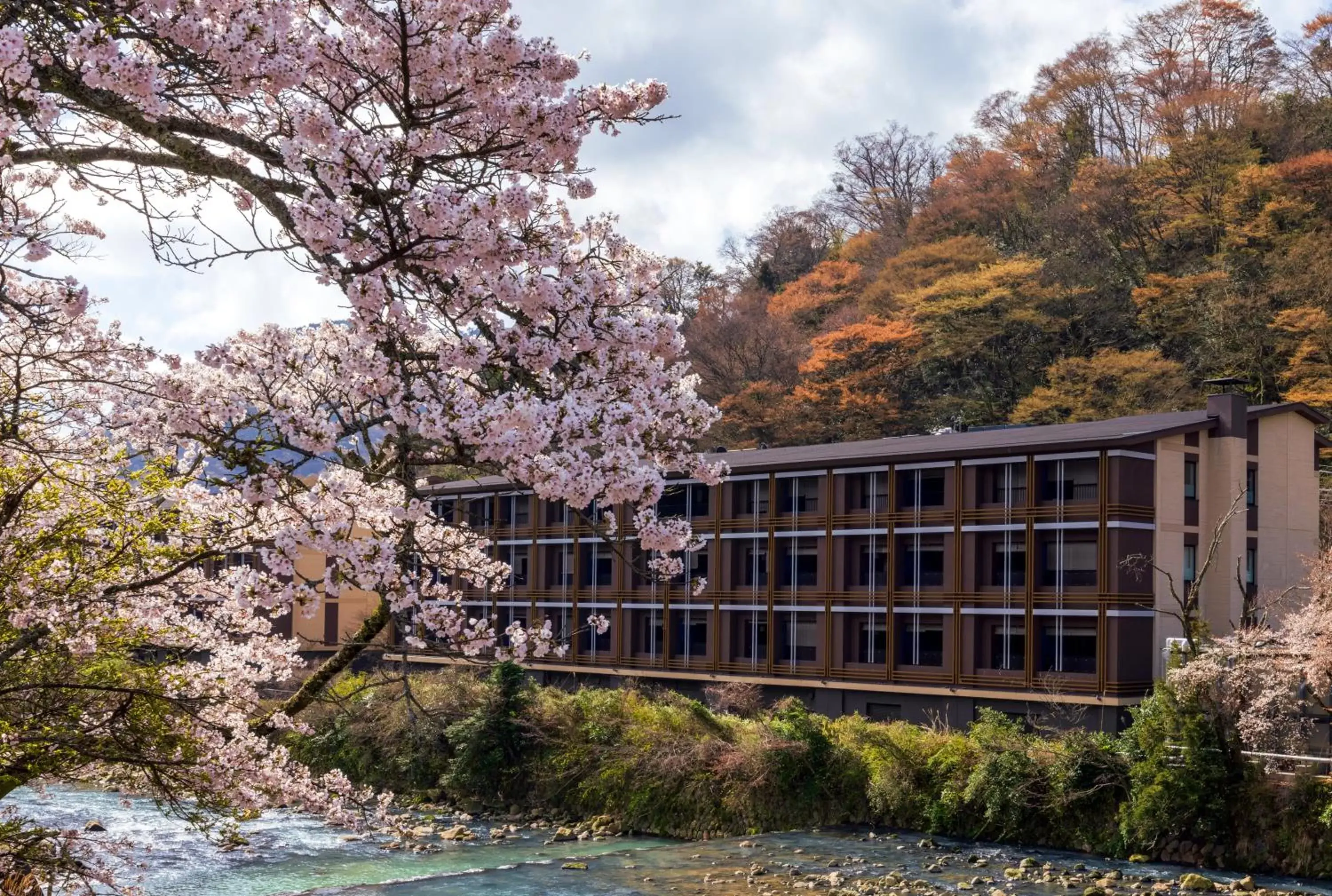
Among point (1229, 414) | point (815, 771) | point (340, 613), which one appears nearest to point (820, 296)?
point (340, 613)

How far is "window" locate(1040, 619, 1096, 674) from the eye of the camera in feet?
118

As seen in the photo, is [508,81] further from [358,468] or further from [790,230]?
[790,230]

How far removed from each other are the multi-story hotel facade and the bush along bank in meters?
2.24

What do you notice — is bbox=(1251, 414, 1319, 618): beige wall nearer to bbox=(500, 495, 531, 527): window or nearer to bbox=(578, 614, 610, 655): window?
bbox=(578, 614, 610, 655): window

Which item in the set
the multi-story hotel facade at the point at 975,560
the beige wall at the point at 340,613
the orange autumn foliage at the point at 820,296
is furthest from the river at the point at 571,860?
the orange autumn foliage at the point at 820,296

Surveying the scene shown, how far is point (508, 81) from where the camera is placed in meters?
9.31

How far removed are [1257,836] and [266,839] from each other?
76.5 ft

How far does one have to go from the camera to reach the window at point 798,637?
42.4 m

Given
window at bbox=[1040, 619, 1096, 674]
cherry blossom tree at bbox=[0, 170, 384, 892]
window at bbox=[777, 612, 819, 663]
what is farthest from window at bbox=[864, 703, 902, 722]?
cherry blossom tree at bbox=[0, 170, 384, 892]

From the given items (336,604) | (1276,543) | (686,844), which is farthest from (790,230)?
(686,844)

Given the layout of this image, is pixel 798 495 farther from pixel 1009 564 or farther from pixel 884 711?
pixel 1009 564

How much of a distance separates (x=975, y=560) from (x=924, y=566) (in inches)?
79.8

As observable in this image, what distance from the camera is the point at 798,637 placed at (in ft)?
140

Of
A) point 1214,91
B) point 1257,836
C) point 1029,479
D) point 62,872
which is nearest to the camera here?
point 62,872
